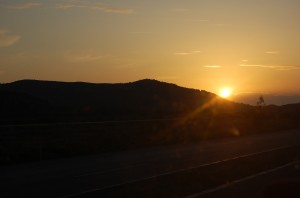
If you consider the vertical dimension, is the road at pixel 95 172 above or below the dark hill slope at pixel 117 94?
below

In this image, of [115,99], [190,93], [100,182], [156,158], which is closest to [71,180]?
[100,182]

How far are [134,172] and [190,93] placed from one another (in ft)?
491

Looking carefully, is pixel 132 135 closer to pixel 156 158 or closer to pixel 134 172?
pixel 156 158

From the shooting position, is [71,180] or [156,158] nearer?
[71,180]

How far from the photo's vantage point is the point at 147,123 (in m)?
37.2

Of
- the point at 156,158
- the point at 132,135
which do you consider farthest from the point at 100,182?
the point at 132,135

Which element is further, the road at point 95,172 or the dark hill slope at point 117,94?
the dark hill slope at point 117,94

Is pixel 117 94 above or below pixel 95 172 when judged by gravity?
above

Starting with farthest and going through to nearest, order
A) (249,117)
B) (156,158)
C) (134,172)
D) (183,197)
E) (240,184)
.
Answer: (249,117), (156,158), (134,172), (240,184), (183,197)

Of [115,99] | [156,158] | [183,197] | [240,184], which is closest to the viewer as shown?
[183,197]

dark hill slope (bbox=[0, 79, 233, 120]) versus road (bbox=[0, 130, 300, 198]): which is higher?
dark hill slope (bbox=[0, 79, 233, 120])

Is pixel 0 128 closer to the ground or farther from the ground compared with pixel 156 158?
farther from the ground

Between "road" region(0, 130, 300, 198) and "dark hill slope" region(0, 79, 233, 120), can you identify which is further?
"dark hill slope" region(0, 79, 233, 120)

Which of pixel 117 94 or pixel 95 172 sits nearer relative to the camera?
pixel 95 172
